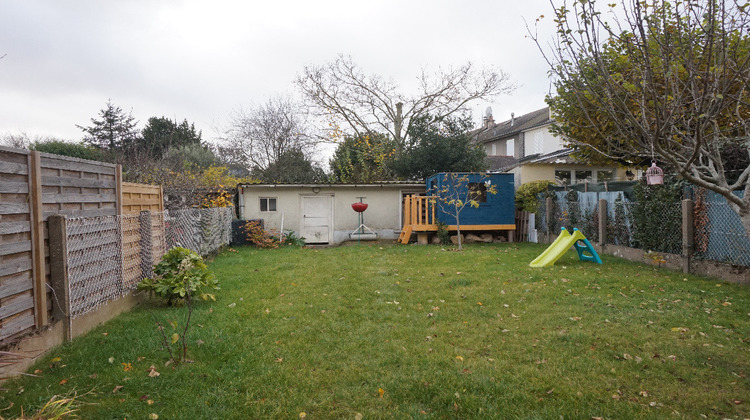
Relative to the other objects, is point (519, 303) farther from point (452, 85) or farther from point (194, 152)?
point (194, 152)

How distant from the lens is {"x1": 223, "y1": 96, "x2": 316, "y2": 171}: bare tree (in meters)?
24.3

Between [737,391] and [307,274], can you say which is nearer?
[737,391]

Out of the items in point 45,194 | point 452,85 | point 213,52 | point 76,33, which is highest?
point 452,85

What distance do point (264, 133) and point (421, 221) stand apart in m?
13.7

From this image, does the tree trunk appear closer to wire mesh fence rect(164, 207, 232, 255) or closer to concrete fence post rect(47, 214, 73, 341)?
wire mesh fence rect(164, 207, 232, 255)

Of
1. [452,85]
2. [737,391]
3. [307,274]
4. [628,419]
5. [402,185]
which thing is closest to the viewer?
[628,419]

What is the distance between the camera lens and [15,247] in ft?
11.3

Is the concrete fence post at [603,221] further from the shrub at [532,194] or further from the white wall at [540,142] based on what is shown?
the white wall at [540,142]

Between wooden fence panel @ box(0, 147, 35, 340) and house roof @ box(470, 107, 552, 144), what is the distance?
20.9m

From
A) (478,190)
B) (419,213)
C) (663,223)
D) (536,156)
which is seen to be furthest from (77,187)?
(536,156)

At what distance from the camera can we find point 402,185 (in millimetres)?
15914

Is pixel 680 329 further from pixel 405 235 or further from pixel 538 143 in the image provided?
pixel 538 143

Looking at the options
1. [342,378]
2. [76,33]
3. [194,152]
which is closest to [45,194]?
[342,378]

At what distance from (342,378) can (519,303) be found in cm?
322
